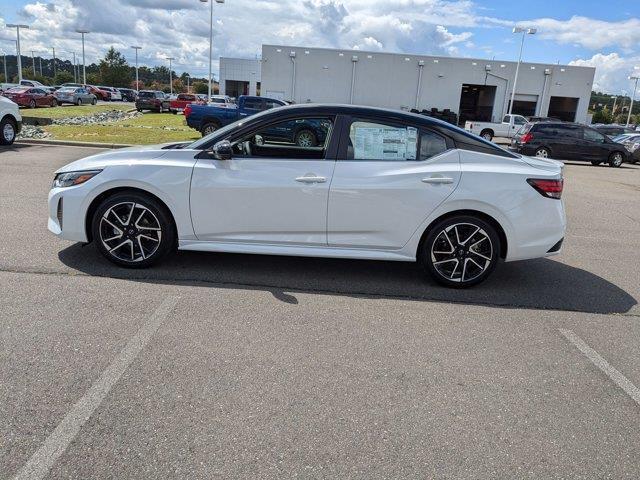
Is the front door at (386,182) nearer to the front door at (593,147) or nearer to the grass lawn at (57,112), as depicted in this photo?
the front door at (593,147)

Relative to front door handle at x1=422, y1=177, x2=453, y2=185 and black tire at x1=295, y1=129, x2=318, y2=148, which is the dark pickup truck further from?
front door handle at x1=422, y1=177, x2=453, y2=185

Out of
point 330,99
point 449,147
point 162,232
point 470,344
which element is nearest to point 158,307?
point 162,232

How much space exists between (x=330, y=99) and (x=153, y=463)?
4753 centimetres

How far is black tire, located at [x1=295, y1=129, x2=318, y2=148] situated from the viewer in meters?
5.05

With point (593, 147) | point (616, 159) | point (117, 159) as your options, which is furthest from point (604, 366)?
point (616, 159)

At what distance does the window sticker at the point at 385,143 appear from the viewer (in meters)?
4.95

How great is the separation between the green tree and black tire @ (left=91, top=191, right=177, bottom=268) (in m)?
95.3

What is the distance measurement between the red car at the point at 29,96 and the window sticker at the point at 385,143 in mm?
38325

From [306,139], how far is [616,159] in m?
20.8

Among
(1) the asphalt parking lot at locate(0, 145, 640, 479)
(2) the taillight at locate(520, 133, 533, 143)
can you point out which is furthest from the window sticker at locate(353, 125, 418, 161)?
(2) the taillight at locate(520, 133, 533, 143)

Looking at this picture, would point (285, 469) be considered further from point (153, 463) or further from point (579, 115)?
point (579, 115)

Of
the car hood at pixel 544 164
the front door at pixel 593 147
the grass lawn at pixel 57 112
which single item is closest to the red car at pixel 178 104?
the grass lawn at pixel 57 112

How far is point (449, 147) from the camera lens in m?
4.98

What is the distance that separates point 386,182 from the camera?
15.8 ft
